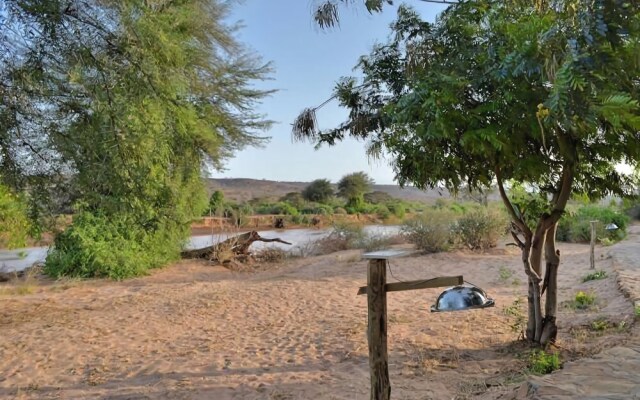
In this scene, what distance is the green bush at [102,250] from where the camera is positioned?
12250 mm

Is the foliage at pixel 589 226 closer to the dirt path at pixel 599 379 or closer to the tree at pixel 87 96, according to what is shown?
the dirt path at pixel 599 379

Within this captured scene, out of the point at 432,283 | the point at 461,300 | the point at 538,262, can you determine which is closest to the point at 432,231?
the point at 538,262

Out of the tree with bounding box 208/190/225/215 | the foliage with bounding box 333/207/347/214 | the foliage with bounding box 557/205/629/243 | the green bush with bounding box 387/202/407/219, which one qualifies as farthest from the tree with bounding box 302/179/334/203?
the foliage with bounding box 557/205/629/243

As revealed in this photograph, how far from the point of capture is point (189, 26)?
12.2 m

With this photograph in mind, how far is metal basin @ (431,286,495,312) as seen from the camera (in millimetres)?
3678

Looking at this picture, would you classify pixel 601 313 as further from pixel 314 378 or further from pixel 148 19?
pixel 148 19

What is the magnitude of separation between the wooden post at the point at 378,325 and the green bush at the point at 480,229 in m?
11.9

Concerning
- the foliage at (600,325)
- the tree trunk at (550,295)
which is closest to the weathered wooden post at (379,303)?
the tree trunk at (550,295)

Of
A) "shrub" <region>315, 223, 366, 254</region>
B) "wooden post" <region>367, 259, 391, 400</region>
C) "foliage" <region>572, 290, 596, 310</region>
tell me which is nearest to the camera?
"wooden post" <region>367, 259, 391, 400</region>

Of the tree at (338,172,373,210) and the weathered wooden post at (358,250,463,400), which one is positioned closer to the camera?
the weathered wooden post at (358,250,463,400)

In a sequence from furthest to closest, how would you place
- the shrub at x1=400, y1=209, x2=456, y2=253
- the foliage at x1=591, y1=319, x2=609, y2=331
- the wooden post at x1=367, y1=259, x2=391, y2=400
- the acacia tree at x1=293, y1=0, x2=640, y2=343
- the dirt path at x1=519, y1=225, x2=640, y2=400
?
the shrub at x1=400, y1=209, x2=456, y2=253 → the foliage at x1=591, y1=319, x2=609, y2=331 → the dirt path at x1=519, y1=225, x2=640, y2=400 → the wooden post at x1=367, y1=259, x2=391, y2=400 → the acacia tree at x1=293, y1=0, x2=640, y2=343

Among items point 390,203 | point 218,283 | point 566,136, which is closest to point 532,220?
point 566,136

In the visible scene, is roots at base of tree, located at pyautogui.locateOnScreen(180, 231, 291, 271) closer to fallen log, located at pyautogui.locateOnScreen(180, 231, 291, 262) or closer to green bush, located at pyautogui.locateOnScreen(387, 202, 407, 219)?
fallen log, located at pyautogui.locateOnScreen(180, 231, 291, 262)

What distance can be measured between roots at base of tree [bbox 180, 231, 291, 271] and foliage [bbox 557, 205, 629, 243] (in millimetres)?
10367
